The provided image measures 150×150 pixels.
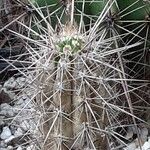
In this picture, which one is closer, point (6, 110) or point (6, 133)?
point (6, 133)

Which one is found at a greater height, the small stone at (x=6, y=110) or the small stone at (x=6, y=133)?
the small stone at (x=6, y=110)

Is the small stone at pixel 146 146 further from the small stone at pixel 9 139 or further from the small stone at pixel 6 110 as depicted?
the small stone at pixel 6 110

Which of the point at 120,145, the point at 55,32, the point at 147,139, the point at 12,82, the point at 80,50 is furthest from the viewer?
the point at 12,82

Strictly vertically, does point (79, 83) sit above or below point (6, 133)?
above

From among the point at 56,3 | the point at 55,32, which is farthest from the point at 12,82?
the point at 55,32

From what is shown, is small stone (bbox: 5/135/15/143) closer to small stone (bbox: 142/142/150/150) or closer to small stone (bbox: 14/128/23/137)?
small stone (bbox: 14/128/23/137)

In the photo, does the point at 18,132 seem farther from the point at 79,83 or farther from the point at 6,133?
the point at 79,83

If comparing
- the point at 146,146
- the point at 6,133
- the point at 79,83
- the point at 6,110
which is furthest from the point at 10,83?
the point at 79,83

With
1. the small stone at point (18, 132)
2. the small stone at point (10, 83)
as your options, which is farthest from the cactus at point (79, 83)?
the small stone at point (10, 83)

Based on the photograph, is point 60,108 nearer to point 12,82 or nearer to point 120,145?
point 120,145

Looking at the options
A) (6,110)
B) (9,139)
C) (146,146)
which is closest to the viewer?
(146,146)

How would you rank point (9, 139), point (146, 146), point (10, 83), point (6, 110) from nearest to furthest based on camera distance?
point (146, 146) → point (9, 139) → point (6, 110) → point (10, 83)
